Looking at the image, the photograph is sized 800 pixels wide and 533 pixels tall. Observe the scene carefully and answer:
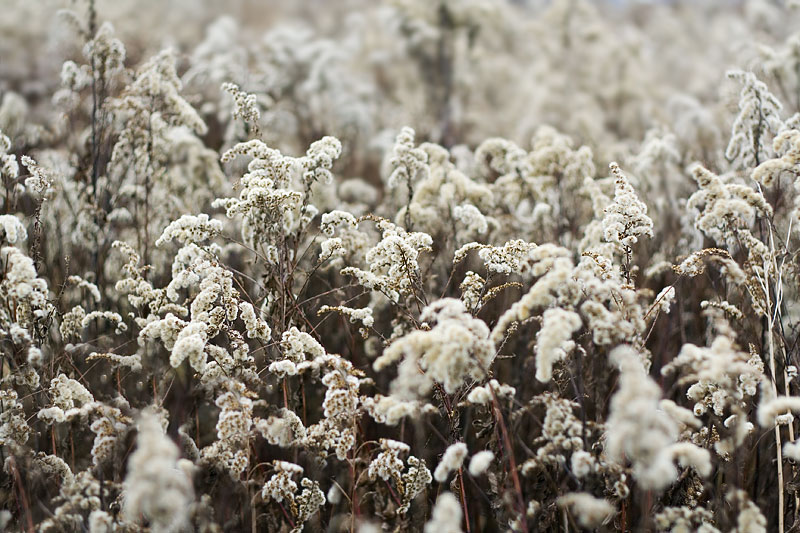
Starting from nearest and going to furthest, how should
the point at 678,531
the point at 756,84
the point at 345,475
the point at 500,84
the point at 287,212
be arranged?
1. the point at 678,531
2. the point at 287,212
3. the point at 345,475
4. the point at 756,84
5. the point at 500,84

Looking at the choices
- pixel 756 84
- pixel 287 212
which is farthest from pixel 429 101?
pixel 287 212

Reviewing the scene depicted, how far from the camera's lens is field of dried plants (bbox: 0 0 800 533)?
7.14ft

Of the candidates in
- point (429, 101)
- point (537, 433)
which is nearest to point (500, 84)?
point (429, 101)

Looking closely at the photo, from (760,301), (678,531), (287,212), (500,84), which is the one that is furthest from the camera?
(500,84)

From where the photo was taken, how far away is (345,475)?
11.8ft

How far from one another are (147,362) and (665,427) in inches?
99.6

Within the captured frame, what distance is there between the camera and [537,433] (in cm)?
365

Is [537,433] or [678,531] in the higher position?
[537,433]

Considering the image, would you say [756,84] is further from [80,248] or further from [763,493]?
[80,248]

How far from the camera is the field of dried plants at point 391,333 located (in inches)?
85.7

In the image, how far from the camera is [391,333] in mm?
→ 4477

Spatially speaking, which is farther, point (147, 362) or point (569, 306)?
point (147, 362)

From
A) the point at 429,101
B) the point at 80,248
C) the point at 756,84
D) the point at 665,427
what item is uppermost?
the point at 429,101

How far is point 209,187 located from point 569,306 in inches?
159
